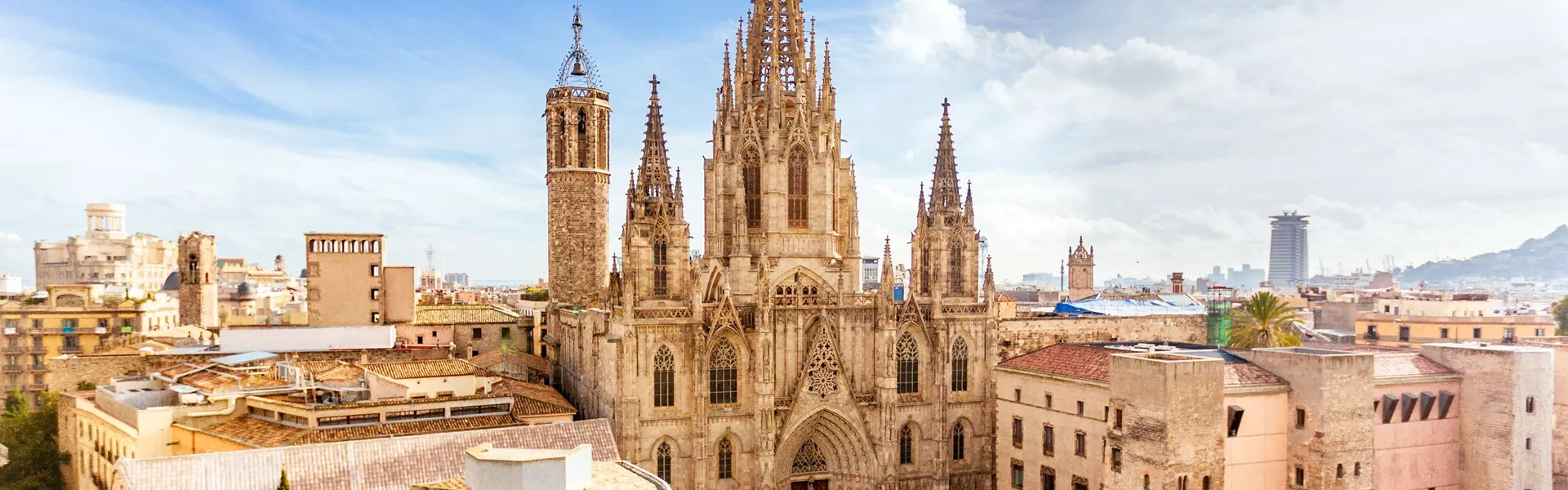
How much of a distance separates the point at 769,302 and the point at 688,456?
804 centimetres

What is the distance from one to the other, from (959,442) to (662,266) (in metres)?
17.7

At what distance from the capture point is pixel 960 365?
45500 mm

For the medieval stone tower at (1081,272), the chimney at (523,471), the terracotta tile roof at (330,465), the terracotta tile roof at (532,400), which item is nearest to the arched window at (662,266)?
the terracotta tile roof at (532,400)

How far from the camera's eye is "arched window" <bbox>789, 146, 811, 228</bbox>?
45594mm

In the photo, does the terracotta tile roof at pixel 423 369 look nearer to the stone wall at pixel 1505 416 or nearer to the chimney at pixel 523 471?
the chimney at pixel 523 471

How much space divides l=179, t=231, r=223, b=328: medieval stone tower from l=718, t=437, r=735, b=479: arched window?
4814cm

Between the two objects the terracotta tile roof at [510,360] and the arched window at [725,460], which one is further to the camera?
the terracotta tile roof at [510,360]

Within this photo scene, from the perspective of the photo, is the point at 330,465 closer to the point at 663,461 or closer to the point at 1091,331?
the point at 663,461

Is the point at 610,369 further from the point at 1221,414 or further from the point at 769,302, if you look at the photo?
the point at 1221,414

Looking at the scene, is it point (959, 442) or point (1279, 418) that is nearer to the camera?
point (1279, 418)

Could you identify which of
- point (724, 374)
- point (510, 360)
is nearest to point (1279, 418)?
point (724, 374)

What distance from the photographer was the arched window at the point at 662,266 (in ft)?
140

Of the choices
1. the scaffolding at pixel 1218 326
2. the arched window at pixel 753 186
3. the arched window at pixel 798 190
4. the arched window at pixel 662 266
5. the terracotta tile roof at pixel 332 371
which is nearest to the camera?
the terracotta tile roof at pixel 332 371

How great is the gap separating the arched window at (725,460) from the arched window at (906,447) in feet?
28.6
